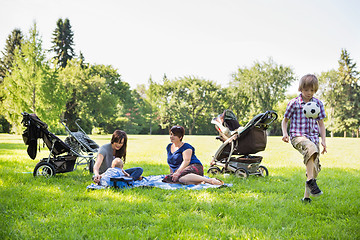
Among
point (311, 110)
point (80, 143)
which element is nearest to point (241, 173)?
point (311, 110)

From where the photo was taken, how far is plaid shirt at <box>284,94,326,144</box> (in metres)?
3.89

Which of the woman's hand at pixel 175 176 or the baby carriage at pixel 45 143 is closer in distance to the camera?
the woman's hand at pixel 175 176

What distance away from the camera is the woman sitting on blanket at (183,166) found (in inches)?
194

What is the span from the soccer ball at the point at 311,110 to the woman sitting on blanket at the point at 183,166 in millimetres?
1799

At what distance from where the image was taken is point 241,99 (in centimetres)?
4553

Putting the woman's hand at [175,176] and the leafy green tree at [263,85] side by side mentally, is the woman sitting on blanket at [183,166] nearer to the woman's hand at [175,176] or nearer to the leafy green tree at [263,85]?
the woman's hand at [175,176]

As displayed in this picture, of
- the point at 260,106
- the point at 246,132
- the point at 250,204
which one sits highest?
the point at 260,106

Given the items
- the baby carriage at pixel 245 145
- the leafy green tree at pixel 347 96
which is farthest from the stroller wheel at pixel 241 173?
the leafy green tree at pixel 347 96

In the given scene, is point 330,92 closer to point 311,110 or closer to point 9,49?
point 9,49

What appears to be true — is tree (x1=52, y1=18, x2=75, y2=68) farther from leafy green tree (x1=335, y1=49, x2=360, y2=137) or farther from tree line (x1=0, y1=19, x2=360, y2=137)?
leafy green tree (x1=335, y1=49, x2=360, y2=137)

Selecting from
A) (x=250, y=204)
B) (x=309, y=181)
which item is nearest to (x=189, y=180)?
(x=250, y=204)

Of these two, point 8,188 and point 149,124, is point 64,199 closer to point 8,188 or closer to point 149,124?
point 8,188

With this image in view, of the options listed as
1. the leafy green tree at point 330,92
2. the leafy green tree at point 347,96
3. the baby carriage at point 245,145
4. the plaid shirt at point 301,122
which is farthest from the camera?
the leafy green tree at point 330,92

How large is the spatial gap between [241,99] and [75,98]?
24488 mm
